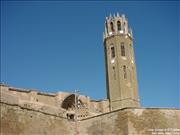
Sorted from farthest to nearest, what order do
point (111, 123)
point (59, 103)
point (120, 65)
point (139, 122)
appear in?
point (120, 65), point (59, 103), point (111, 123), point (139, 122)

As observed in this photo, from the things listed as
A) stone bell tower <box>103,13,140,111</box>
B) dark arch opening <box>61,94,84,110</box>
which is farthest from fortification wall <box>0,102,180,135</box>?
stone bell tower <box>103,13,140,111</box>

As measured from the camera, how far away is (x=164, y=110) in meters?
30.2

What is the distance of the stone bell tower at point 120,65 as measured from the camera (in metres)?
46.9

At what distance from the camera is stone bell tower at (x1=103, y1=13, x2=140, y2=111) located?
Result: 154ft

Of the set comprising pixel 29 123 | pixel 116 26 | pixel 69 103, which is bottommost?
pixel 29 123

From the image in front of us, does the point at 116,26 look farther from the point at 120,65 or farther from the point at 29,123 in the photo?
the point at 29,123

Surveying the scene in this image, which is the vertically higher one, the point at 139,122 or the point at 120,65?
the point at 120,65

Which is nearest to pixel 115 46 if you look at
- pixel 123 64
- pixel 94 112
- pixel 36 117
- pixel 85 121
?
Result: pixel 123 64

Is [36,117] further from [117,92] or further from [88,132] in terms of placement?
[117,92]

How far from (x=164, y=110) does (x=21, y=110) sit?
1172cm

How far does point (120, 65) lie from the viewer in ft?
159

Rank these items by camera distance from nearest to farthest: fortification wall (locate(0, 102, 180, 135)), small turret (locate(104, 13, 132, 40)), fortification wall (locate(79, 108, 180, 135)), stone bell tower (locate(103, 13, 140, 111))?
1. fortification wall (locate(0, 102, 180, 135))
2. fortification wall (locate(79, 108, 180, 135))
3. stone bell tower (locate(103, 13, 140, 111))
4. small turret (locate(104, 13, 132, 40))

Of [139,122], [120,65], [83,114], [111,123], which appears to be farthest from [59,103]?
[139,122]

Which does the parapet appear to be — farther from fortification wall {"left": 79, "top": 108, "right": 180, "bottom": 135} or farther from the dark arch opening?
fortification wall {"left": 79, "top": 108, "right": 180, "bottom": 135}
